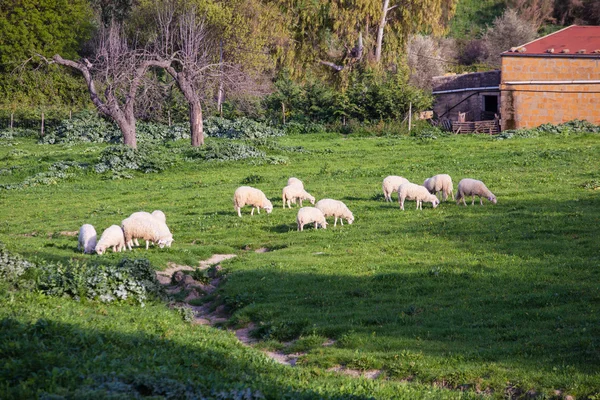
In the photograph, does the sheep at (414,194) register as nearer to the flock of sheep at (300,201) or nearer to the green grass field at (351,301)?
the green grass field at (351,301)

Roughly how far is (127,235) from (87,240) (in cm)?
102

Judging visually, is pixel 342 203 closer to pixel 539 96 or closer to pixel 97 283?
pixel 97 283

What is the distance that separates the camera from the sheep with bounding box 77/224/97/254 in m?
19.4

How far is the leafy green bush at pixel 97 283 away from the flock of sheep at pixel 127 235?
4.14 m

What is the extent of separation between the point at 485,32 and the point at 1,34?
5174cm

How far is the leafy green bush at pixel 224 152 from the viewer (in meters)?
37.8

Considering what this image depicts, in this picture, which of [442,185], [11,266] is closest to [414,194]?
[442,185]

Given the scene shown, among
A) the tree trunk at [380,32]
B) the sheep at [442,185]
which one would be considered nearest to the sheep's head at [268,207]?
the sheep at [442,185]

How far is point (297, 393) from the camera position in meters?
8.37

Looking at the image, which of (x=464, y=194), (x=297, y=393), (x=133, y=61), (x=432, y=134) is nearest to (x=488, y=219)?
(x=464, y=194)

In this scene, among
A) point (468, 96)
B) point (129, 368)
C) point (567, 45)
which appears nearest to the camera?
point (129, 368)

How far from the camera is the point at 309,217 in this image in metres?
21.9

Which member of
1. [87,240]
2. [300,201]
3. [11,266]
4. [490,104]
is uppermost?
[490,104]

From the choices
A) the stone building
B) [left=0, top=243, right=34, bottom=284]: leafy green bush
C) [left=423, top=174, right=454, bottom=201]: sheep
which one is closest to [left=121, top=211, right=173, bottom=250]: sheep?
[left=0, top=243, right=34, bottom=284]: leafy green bush
